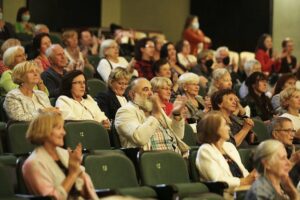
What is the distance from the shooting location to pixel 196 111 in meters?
7.95

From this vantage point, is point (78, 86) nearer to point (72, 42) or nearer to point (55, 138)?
point (55, 138)

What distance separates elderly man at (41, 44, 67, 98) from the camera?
795cm

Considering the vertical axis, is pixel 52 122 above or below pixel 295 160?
above

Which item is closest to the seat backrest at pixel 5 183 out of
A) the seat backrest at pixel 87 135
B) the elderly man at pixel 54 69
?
the seat backrest at pixel 87 135

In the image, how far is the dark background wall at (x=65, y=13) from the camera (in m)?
13.6

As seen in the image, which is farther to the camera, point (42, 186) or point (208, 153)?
point (208, 153)

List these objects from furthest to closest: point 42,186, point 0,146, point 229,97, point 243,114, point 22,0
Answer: point 22,0 < point 243,114 < point 229,97 < point 0,146 < point 42,186

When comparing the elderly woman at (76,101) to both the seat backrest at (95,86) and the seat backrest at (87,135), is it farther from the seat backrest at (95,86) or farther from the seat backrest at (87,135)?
the seat backrest at (95,86)

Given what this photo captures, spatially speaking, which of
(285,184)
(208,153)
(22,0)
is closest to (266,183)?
(285,184)

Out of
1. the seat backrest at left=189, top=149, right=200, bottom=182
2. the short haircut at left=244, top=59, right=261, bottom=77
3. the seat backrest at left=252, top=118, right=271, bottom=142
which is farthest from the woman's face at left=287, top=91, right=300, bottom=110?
the short haircut at left=244, top=59, right=261, bottom=77

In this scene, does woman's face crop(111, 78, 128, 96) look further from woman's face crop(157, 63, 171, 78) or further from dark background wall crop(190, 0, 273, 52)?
dark background wall crop(190, 0, 273, 52)

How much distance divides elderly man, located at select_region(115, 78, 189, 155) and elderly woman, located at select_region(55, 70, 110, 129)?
43 centimetres

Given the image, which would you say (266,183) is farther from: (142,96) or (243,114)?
(243,114)

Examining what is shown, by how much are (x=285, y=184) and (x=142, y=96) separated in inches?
69.7
